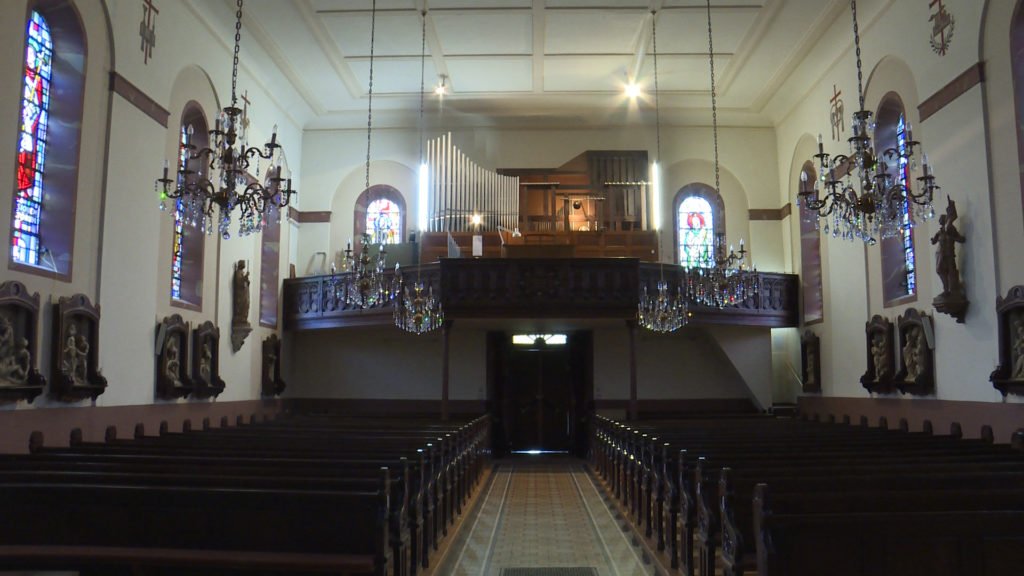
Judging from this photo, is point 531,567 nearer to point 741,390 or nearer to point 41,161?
point 41,161

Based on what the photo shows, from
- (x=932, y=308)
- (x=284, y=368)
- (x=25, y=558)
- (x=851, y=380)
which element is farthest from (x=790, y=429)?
(x=284, y=368)

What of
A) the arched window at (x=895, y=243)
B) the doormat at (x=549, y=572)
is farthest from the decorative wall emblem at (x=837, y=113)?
the doormat at (x=549, y=572)

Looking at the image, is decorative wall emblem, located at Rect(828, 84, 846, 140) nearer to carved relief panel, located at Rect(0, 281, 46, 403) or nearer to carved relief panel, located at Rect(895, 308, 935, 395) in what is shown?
carved relief panel, located at Rect(895, 308, 935, 395)

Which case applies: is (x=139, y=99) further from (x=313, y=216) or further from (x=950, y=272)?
(x=950, y=272)

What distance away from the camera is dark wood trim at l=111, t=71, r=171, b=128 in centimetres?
1098

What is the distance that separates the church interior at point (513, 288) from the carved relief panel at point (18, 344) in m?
0.06

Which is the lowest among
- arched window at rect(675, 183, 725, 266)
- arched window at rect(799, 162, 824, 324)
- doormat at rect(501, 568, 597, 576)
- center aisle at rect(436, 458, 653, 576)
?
center aisle at rect(436, 458, 653, 576)

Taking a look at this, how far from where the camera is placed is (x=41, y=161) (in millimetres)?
9922

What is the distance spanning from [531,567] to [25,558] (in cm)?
450

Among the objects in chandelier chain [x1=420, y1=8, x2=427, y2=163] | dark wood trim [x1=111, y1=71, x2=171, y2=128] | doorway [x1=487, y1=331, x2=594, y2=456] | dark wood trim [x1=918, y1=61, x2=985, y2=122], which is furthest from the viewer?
doorway [x1=487, y1=331, x2=594, y2=456]

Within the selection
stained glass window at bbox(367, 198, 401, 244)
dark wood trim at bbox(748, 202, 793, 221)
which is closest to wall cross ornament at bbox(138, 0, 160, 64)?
Answer: stained glass window at bbox(367, 198, 401, 244)

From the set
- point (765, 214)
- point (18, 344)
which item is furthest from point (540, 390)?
point (18, 344)

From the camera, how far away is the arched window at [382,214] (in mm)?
19922

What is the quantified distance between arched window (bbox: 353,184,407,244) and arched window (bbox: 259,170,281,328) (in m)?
2.65
